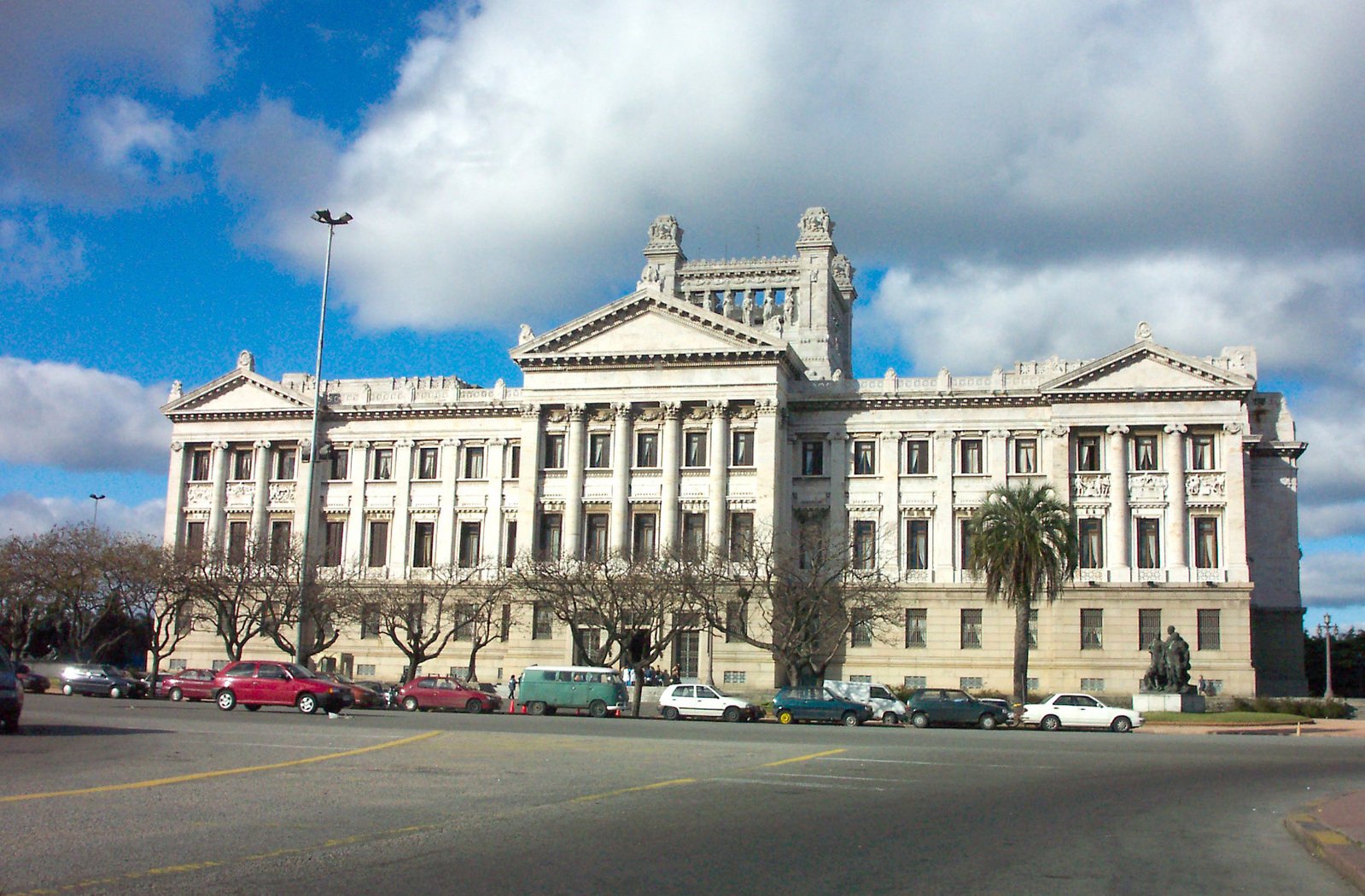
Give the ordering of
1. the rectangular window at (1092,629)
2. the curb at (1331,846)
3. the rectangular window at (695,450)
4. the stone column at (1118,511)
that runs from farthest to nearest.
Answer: the rectangular window at (695,450) → the stone column at (1118,511) → the rectangular window at (1092,629) → the curb at (1331,846)

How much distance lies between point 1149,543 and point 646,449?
82.8 ft

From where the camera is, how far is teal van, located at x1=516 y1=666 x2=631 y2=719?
4644 cm

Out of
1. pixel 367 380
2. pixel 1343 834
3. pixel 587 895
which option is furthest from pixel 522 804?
pixel 367 380

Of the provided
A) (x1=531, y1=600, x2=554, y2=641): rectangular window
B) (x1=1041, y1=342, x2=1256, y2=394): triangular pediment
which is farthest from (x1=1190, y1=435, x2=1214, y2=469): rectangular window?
(x1=531, y1=600, x2=554, y2=641): rectangular window

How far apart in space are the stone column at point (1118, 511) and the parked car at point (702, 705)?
2357 cm

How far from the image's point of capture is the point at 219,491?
7375cm

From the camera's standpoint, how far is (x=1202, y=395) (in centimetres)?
6250

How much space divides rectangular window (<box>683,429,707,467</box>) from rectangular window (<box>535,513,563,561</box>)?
7.22 metres

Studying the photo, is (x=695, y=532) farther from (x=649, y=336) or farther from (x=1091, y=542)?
(x=1091, y=542)

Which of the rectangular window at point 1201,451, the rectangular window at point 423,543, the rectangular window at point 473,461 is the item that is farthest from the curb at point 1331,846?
the rectangular window at point 423,543

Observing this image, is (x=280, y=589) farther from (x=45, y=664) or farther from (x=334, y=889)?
(x=334, y=889)

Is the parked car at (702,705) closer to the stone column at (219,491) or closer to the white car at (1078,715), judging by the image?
the white car at (1078,715)

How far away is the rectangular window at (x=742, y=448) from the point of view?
215 feet

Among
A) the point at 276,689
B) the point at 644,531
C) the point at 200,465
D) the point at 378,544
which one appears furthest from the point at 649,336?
the point at 276,689
